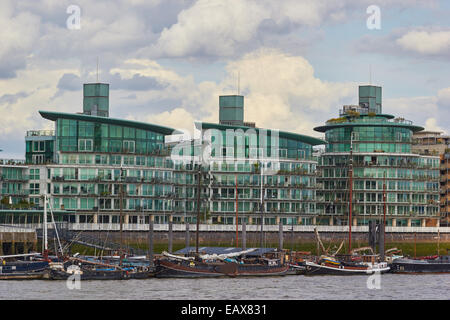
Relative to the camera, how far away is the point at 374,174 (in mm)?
176375

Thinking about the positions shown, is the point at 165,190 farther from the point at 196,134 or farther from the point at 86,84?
the point at 86,84

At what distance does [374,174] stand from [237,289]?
300 feet

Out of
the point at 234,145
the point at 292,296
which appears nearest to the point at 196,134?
the point at 234,145

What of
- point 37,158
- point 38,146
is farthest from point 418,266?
point 38,146

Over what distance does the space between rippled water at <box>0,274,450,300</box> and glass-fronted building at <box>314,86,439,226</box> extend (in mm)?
71400

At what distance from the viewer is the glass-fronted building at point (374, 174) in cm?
17612

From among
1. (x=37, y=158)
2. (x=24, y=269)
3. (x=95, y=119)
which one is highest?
(x=95, y=119)

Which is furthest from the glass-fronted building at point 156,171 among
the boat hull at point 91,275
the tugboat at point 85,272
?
the boat hull at point 91,275

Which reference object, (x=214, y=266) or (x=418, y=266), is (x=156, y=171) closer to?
(x=214, y=266)

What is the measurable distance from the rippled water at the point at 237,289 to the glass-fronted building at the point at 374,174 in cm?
7140

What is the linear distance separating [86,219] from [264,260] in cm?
4627

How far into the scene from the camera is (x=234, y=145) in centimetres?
16362

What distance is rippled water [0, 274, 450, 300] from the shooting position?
269 ft

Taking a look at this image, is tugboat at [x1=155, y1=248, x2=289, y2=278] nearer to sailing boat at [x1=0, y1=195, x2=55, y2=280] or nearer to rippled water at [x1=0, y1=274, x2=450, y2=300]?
rippled water at [x1=0, y1=274, x2=450, y2=300]
